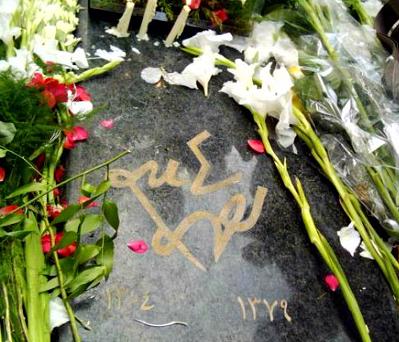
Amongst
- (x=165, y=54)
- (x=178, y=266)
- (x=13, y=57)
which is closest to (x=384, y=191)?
(x=178, y=266)

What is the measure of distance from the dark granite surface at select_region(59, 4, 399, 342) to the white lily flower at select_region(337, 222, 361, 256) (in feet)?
0.07

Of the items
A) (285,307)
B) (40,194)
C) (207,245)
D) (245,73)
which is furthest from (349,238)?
(40,194)

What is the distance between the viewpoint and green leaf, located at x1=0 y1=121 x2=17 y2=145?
98 cm

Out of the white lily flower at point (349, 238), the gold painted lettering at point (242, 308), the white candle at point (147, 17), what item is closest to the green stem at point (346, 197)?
the white lily flower at point (349, 238)

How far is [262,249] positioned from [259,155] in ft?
0.92

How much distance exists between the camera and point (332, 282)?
1.20 meters

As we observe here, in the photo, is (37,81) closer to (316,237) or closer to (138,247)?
(138,247)

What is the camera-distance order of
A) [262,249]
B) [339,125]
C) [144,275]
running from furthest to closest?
[339,125] < [262,249] < [144,275]

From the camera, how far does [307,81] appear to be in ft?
4.91

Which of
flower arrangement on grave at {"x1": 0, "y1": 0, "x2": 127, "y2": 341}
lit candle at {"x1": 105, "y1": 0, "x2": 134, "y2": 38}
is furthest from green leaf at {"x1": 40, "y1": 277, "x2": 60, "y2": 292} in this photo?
lit candle at {"x1": 105, "y1": 0, "x2": 134, "y2": 38}

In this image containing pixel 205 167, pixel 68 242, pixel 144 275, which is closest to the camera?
pixel 68 242

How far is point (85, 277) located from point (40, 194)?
184 millimetres

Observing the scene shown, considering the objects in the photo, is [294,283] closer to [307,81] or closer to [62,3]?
[307,81]

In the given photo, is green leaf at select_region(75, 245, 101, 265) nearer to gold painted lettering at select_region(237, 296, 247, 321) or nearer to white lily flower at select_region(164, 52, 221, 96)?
gold painted lettering at select_region(237, 296, 247, 321)
